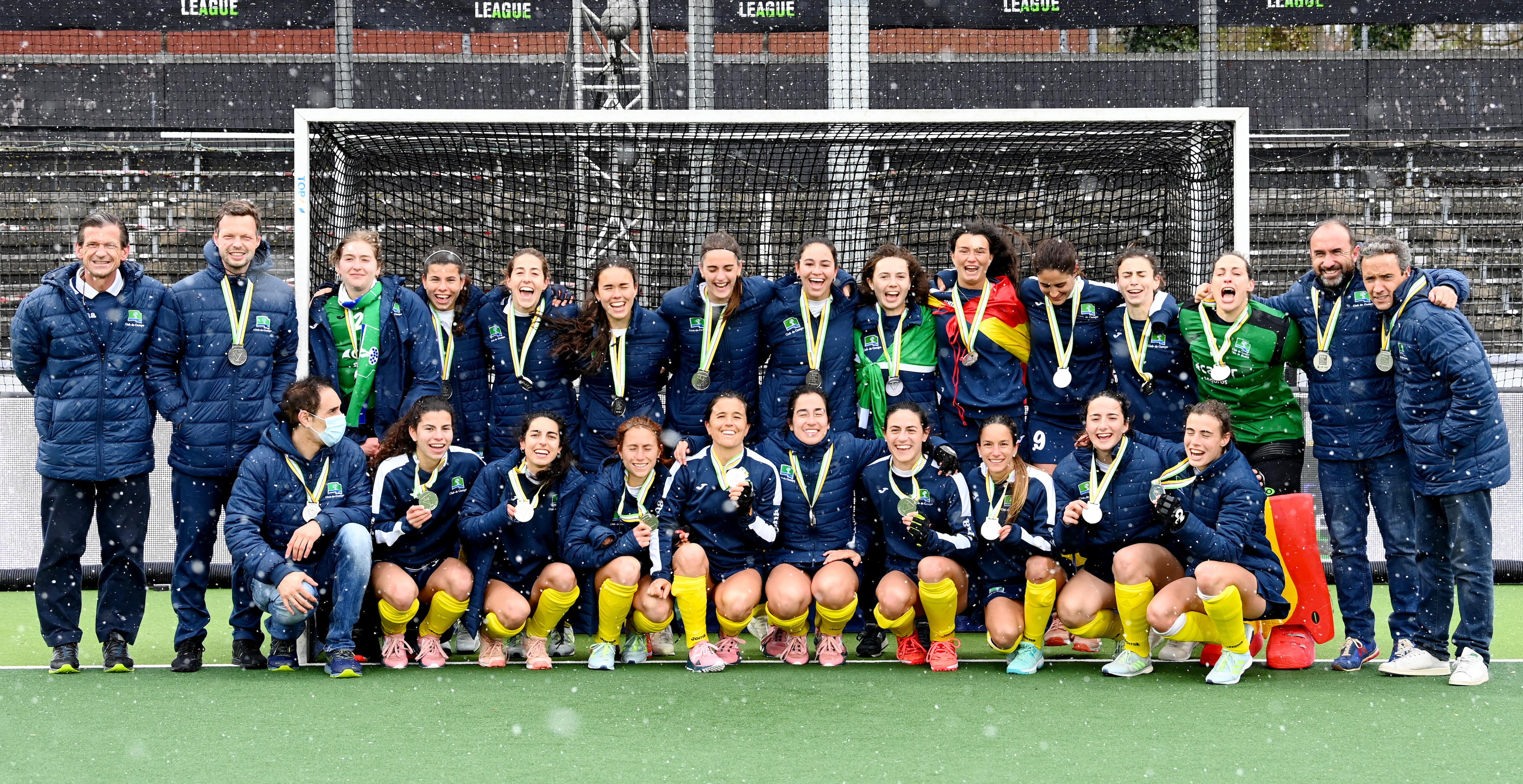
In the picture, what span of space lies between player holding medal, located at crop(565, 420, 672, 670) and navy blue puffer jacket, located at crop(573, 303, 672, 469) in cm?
26

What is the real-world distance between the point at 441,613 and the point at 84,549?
132 centimetres

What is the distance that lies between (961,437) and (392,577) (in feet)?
7.45

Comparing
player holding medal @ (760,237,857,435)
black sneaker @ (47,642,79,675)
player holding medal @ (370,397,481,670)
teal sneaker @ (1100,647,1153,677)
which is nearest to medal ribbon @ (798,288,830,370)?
player holding medal @ (760,237,857,435)

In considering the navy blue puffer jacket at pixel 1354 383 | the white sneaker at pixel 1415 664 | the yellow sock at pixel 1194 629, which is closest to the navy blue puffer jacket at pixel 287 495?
the yellow sock at pixel 1194 629

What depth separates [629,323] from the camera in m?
5.69

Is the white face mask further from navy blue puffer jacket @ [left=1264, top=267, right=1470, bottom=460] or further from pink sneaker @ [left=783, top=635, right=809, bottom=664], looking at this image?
navy blue puffer jacket @ [left=1264, top=267, right=1470, bottom=460]

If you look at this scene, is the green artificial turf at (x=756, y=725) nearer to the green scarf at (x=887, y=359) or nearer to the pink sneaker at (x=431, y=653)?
the pink sneaker at (x=431, y=653)

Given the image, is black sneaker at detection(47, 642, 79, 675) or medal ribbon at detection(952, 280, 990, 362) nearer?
black sneaker at detection(47, 642, 79, 675)

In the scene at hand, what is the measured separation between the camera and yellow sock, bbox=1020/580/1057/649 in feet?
16.3

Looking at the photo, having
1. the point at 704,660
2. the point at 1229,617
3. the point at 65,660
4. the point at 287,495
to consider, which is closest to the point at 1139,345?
the point at 1229,617

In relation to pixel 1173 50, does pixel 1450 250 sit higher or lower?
lower

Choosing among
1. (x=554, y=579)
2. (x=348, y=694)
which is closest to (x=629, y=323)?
(x=554, y=579)

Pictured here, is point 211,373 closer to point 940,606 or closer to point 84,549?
point 84,549

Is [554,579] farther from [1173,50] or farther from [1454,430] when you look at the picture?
[1173,50]
